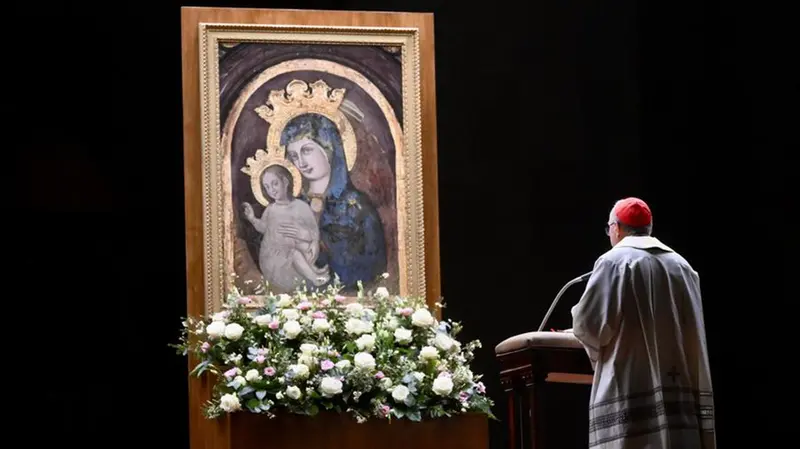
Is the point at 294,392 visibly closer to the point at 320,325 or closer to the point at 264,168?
the point at 320,325

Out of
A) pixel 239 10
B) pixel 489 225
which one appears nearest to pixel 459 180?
pixel 489 225

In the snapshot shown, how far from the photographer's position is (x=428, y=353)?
6410mm

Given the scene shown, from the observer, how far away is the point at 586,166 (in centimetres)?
838

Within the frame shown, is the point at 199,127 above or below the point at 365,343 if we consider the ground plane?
above

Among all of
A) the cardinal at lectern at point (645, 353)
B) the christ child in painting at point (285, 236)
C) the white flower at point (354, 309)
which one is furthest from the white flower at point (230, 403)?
the cardinal at lectern at point (645, 353)

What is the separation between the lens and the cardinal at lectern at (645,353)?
20.2 feet

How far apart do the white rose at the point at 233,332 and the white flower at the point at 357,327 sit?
0.46 meters

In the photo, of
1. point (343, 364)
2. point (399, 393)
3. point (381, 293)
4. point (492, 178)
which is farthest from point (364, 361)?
point (492, 178)

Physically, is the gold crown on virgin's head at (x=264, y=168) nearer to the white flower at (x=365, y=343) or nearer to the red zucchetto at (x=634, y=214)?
the white flower at (x=365, y=343)

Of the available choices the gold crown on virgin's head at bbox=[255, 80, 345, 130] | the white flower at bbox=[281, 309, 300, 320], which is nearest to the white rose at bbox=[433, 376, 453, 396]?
the white flower at bbox=[281, 309, 300, 320]

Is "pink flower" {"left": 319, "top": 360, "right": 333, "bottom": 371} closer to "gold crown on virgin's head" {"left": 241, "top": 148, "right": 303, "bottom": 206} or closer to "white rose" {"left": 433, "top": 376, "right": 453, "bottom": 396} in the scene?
"white rose" {"left": 433, "top": 376, "right": 453, "bottom": 396}

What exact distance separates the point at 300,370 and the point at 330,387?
145 millimetres

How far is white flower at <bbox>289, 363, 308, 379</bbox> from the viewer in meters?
6.11

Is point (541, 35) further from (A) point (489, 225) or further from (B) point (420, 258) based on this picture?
(B) point (420, 258)
